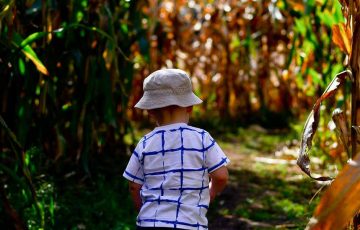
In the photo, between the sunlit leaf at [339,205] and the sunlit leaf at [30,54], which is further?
the sunlit leaf at [30,54]

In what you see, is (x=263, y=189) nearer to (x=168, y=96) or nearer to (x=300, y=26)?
(x=300, y=26)

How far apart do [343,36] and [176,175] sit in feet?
2.47

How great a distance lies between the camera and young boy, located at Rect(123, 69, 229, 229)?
204 centimetres

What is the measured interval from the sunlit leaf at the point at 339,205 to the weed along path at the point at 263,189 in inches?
35.1

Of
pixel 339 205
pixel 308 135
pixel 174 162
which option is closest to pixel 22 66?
pixel 174 162

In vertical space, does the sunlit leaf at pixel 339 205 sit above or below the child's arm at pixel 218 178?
above

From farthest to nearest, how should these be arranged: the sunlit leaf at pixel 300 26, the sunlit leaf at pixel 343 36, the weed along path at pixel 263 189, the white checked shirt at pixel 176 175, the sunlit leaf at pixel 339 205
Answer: the sunlit leaf at pixel 300 26 < the weed along path at pixel 263 189 < the sunlit leaf at pixel 343 36 < the white checked shirt at pixel 176 175 < the sunlit leaf at pixel 339 205

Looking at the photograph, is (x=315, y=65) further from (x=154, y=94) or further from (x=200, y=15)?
(x=154, y=94)

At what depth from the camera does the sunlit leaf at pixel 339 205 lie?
153 centimetres

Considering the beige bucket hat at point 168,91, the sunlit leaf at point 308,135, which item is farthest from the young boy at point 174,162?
the sunlit leaf at point 308,135

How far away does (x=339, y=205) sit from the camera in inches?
60.9

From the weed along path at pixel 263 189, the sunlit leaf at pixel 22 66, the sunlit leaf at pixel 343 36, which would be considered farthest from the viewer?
the weed along path at pixel 263 189

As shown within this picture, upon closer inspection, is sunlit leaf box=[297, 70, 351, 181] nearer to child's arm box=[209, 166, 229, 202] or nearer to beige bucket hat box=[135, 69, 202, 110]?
child's arm box=[209, 166, 229, 202]

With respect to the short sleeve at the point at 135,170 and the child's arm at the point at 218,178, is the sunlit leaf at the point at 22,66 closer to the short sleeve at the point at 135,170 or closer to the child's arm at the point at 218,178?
the short sleeve at the point at 135,170
